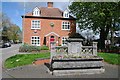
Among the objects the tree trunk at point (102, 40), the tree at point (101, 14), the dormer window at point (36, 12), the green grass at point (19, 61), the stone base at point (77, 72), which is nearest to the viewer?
the stone base at point (77, 72)

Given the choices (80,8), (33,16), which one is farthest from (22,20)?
(80,8)

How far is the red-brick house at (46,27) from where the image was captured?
135 ft

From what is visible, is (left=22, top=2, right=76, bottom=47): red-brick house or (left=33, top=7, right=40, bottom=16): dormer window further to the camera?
(left=33, top=7, right=40, bottom=16): dormer window

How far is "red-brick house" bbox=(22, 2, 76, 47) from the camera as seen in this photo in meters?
41.2

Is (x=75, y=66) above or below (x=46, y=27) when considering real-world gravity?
below

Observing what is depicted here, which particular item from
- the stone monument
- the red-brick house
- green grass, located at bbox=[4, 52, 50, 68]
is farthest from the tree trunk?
the stone monument

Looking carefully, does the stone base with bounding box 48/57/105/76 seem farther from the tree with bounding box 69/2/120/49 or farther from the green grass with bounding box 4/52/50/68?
the tree with bounding box 69/2/120/49

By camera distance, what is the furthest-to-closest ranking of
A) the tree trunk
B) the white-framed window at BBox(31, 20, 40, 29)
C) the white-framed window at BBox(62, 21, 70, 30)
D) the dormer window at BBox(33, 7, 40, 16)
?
the white-framed window at BBox(62, 21, 70, 30) < the dormer window at BBox(33, 7, 40, 16) < the white-framed window at BBox(31, 20, 40, 29) < the tree trunk

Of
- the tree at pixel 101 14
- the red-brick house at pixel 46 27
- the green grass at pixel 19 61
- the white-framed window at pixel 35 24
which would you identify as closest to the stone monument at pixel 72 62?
the green grass at pixel 19 61

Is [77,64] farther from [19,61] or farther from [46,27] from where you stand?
[46,27]

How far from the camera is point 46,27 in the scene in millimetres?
42031

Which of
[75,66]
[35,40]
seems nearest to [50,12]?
[35,40]

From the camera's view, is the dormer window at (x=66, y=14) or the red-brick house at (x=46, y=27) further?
the dormer window at (x=66, y=14)

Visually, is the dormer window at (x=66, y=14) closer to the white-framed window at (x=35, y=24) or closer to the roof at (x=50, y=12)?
the roof at (x=50, y=12)
